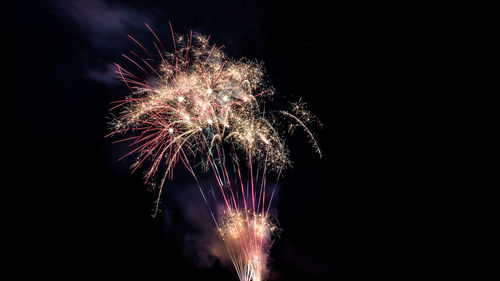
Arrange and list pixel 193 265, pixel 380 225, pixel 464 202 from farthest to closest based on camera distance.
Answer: pixel 193 265, pixel 380 225, pixel 464 202

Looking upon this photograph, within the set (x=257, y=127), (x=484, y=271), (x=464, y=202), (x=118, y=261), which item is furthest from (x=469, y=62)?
(x=118, y=261)

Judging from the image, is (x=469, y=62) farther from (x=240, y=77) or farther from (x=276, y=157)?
(x=240, y=77)

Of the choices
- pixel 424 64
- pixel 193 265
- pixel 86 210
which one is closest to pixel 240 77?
pixel 424 64

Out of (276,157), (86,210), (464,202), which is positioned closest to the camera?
(276,157)

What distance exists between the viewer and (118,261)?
2161 cm

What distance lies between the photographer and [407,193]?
11414 mm

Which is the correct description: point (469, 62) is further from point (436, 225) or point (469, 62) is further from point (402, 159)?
point (436, 225)

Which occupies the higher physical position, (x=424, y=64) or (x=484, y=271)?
(x=424, y=64)

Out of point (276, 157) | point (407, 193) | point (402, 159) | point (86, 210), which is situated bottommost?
point (86, 210)

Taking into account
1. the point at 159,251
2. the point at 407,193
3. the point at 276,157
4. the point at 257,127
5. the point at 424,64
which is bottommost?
the point at 159,251

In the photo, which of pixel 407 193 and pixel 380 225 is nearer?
pixel 407 193

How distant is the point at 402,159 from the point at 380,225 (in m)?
6.43

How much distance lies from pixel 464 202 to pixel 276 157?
9529 millimetres

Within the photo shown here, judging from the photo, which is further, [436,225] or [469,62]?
[436,225]
